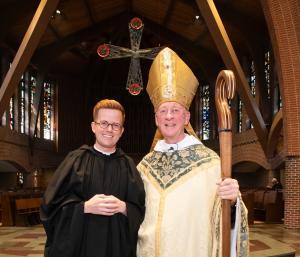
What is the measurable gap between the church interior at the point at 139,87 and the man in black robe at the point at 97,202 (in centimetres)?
404

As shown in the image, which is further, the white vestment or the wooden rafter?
the wooden rafter

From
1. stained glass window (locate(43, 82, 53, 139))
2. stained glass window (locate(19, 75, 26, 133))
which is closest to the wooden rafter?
stained glass window (locate(19, 75, 26, 133))

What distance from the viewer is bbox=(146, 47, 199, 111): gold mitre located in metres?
2.67

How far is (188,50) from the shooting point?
18.0 meters

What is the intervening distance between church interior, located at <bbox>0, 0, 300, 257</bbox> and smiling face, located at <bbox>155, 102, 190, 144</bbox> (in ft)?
13.3

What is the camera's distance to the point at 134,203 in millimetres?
2428

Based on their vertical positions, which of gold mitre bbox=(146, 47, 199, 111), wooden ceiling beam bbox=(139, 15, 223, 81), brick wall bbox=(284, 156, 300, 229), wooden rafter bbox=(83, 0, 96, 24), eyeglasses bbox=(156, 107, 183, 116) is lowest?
brick wall bbox=(284, 156, 300, 229)

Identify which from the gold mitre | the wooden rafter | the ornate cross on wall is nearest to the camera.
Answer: the gold mitre

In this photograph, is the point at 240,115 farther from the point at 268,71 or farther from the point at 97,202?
the point at 97,202

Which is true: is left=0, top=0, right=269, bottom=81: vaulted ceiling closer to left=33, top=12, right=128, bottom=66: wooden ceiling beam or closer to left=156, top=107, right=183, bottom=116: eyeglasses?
left=33, top=12, right=128, bottom=66: wooden ceiling beam

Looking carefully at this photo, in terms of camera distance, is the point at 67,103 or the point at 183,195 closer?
the point at 183,195

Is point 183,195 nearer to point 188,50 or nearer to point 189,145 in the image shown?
point 189,145

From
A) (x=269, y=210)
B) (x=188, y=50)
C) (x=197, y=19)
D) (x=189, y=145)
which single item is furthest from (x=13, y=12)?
(x=189, y=145)

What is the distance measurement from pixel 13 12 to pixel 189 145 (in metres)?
12.2
